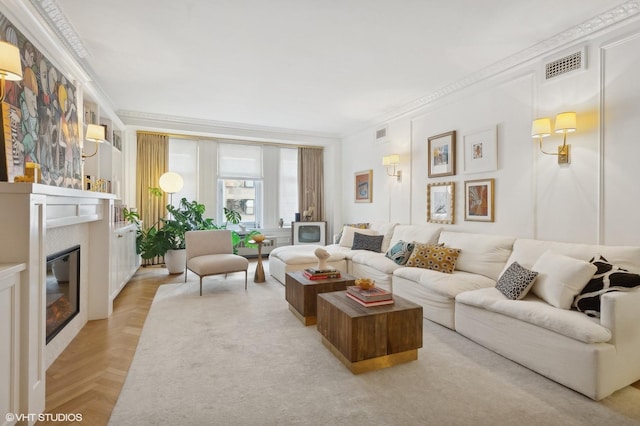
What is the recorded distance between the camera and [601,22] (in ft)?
9.07

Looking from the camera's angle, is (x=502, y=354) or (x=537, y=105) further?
(x=537, y=105)

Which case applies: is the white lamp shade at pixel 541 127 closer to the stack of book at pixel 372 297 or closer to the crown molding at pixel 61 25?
the stack of book at pixel 372 297

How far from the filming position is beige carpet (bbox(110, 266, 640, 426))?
1822 mm

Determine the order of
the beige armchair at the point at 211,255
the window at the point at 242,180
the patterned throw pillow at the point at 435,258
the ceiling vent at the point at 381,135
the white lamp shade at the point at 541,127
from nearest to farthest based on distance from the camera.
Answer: the white lamp shade at the point at 541,127
the patterned throw pillow at the point at 435,258
the beige armchair at the point at 211,255
the ceiling vent at the point at 381,135
the window at the point at 242,180

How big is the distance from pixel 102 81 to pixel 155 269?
3267 millimetres

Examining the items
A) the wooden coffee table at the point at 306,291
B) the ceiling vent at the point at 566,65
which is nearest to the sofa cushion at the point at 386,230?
the wooden coffee table at the point at 306,291

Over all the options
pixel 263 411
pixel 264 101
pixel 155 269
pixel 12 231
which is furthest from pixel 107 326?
pixel 264 101

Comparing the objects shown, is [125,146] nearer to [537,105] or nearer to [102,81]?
[102,81]

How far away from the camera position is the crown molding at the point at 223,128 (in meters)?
5.65

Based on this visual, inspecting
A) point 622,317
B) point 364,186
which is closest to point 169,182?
point 364,186

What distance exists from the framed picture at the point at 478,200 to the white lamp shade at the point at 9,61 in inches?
174

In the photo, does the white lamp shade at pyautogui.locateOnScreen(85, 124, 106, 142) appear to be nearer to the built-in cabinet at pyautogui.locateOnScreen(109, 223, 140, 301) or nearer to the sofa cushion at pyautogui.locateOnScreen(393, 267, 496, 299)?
the built-in cabinet at pyautogui.locateOnScreen(109, 223, 140, 301)

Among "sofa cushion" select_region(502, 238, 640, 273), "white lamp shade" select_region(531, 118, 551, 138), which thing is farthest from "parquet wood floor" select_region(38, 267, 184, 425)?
"white lamp shade" select_region(531, 118, 551, 138)

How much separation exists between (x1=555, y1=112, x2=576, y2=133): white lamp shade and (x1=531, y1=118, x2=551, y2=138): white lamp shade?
10 cm
